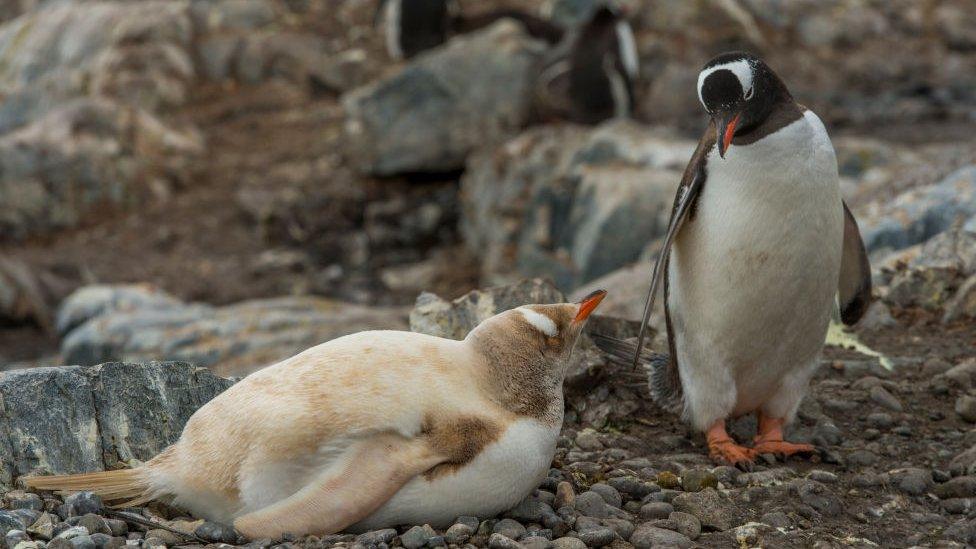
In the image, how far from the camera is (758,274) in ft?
13.7

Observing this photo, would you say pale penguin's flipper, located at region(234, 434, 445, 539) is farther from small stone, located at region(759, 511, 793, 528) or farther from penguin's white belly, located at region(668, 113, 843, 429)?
penguin's white belly, located at region(668, 113, 843, 429)

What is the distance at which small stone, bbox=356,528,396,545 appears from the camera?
9.62 ft

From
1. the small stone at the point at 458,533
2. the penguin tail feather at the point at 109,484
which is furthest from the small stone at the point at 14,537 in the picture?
the small stone at the point at 458,533

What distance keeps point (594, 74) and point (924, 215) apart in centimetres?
649

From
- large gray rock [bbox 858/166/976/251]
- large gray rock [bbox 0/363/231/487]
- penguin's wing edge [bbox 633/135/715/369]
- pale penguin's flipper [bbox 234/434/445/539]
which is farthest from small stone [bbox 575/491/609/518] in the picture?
large gray rock [bbox 858/166/976/251]

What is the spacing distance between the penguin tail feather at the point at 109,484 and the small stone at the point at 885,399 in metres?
3.00

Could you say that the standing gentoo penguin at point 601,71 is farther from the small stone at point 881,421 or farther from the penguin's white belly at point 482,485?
the penguin's white belly at point 482,485

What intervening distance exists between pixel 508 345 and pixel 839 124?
34.7ft

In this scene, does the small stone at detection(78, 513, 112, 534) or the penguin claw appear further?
the penguin claw

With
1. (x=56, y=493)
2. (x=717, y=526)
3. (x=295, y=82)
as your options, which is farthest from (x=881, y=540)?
(x=295, y=82)

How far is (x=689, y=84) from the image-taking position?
13805mm

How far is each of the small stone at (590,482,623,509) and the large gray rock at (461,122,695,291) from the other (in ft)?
21.7

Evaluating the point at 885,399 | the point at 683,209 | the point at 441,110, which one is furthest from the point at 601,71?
the point at 683,209

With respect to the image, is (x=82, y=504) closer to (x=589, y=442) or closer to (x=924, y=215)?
(x=589, y=442)
